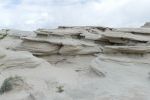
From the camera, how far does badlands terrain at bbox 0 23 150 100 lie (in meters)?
15.6

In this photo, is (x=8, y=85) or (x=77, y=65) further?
(x=77, y=65)

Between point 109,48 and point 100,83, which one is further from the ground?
point 109,48

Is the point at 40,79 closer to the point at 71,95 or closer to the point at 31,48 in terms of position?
the point at 71,95

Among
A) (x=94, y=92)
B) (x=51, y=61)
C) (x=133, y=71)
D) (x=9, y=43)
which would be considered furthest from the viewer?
(x=9, y=43)

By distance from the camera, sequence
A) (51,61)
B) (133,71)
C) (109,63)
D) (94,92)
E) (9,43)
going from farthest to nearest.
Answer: (9,43) → (51,61) → (109,63) → (133,71) → (94,92)

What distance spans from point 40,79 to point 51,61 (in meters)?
3.95

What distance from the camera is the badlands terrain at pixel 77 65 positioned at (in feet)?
51.3

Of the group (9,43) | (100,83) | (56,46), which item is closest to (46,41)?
(56,46)

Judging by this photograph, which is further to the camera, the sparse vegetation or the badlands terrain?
the sparse vegetation

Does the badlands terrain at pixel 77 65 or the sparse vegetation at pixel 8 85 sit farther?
the sparse vegetation at pixel 8 85

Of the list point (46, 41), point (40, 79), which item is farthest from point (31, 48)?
point (40, 79)

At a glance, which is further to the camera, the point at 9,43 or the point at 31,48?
the point at 9,43

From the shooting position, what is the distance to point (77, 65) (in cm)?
2100

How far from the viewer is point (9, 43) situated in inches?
957
